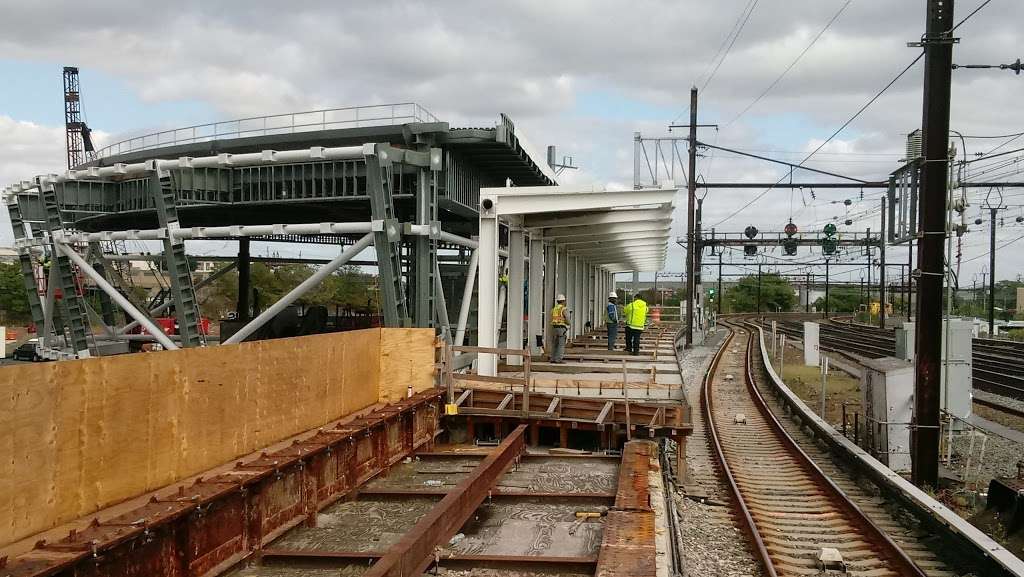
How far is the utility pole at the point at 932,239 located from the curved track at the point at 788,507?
1.34 metres

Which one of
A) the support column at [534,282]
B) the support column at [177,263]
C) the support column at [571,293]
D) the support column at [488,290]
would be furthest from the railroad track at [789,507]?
the support column at [177,263]

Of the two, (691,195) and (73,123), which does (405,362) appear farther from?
(73,123)

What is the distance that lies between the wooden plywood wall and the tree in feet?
367

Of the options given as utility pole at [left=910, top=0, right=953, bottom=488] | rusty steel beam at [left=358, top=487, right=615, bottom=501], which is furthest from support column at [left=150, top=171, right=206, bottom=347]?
utility pole at [left=910, top=0, right=953, bottom=488]

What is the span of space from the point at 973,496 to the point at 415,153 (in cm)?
1674

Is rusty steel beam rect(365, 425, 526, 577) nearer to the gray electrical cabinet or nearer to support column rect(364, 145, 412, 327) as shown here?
the gray electrical cabinet

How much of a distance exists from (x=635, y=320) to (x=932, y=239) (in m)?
11.0

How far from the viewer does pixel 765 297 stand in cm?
11700

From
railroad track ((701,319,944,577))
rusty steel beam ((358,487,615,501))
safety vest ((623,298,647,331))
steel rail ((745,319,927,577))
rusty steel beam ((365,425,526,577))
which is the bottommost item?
railroad track ((701,319,944,577))

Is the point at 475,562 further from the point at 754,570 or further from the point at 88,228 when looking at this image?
the point at 88,228

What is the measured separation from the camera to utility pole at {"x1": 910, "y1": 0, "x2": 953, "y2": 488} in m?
10.6

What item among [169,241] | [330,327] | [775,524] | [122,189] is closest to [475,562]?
[775,524]

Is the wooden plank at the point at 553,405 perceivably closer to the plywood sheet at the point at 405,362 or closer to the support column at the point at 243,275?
the plywood sheet at the point at 405,362

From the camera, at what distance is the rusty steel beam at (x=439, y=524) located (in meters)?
6.34
